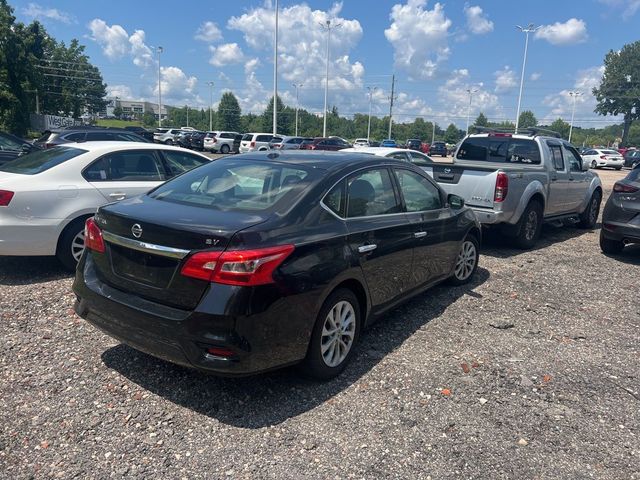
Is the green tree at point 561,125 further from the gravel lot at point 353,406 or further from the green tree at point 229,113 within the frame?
the gravel lot at point 353,406

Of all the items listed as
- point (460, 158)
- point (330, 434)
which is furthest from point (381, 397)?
point (460, 158)

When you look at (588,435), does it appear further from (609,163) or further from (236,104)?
(236,104)

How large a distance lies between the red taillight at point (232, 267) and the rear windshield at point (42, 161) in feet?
11.9

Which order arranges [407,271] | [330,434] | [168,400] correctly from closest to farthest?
1. [330,434]
2. [168,400]
3. [407,271]

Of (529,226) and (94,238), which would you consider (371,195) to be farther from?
(529,226)

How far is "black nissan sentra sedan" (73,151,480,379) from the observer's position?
2992mm

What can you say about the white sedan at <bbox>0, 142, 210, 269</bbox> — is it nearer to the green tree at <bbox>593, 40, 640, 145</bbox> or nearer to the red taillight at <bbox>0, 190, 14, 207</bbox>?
the red taillight at <bbox>0, 190, 14, 207</bbox>

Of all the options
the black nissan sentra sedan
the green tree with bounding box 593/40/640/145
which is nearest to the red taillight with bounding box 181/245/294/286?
the black nissan sentra sedan

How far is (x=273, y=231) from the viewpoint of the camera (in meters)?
3.16

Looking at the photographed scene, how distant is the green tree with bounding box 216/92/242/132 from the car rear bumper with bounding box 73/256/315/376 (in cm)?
10827

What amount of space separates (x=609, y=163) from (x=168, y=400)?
44685 millimetres

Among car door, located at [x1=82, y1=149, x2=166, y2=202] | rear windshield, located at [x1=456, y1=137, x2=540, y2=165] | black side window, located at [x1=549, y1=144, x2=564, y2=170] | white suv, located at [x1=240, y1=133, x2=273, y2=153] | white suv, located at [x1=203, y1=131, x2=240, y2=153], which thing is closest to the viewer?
car door, located at [x1=82, y1=149, x2=166, y2=202]

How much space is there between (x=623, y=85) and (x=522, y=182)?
119 m

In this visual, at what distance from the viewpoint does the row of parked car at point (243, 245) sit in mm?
3010
